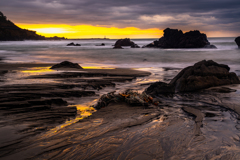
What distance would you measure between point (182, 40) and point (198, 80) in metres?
59.5

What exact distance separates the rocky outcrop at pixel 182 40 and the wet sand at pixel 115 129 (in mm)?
58971

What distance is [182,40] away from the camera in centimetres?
6456

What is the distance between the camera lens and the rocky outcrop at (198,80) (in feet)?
26.1

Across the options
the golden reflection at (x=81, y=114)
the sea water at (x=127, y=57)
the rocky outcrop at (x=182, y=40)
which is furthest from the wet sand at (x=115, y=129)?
the rocky outcrop at (x=182, y=40)

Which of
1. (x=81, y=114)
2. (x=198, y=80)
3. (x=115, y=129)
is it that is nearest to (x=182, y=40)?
(x=198, y=80)

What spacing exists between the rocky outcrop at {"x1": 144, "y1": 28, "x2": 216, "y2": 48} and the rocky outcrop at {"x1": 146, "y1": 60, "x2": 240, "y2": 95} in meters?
55.3

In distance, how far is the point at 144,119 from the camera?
16.9 feet

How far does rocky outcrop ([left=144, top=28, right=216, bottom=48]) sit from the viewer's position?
6156cm

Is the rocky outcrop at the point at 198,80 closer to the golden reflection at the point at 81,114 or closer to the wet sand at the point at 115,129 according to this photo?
the wet sand at the point at 115,129

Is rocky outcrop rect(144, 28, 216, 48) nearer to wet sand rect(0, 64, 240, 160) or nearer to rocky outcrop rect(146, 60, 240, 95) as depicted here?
rocky outcrop rect(146, 60, 240, 95)

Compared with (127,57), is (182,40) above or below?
above

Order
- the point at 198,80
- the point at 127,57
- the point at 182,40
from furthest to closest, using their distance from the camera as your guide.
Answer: the point at 182,40
the point at 127,57
the point at 198,80

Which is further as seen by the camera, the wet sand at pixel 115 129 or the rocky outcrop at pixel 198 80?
the rocky outcrop at pixel 198 80

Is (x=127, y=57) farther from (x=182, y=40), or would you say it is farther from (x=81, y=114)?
(x=182, y=40)
